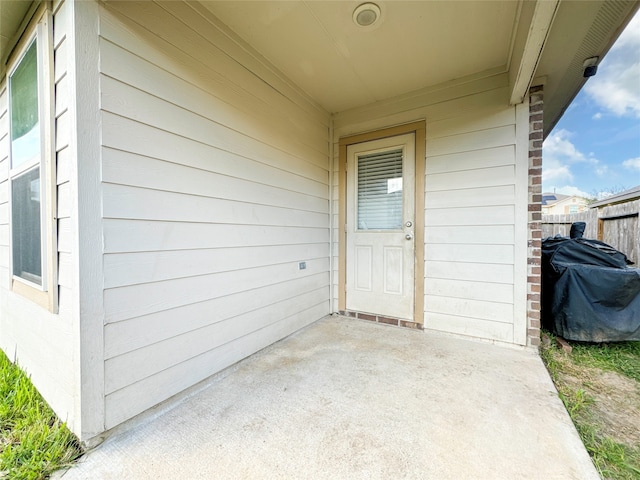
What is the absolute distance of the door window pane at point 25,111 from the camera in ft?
4.94

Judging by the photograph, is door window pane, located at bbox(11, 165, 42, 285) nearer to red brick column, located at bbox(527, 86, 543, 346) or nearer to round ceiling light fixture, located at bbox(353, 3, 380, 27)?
round ceiling light fixture, located at bbox(353, 3, 380, 27)

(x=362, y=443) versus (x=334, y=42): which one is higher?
(x=334, y=42)

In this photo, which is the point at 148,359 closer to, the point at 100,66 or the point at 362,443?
the point at 362,443

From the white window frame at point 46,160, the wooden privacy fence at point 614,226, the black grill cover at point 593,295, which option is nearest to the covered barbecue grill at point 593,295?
the black grill cover at point 593,295

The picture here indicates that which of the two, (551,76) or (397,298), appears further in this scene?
(397,298)

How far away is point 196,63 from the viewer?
1.73 meters

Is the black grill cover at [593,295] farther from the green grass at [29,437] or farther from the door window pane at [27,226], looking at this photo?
the door window pane at [27,226]

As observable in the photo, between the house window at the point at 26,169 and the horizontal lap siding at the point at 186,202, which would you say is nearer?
the horizontal lap siding at the point at 186,202

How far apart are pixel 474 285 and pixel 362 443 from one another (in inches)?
72.2

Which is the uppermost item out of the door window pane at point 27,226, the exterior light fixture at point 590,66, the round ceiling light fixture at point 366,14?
the round ceiling light fixture at point 366,14

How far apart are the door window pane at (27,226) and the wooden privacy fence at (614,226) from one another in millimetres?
5655

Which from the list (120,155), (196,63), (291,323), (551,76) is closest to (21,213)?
(120,155)

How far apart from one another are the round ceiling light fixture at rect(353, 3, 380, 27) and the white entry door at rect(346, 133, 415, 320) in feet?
3.94

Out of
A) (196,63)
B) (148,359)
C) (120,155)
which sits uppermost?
(196,63)
